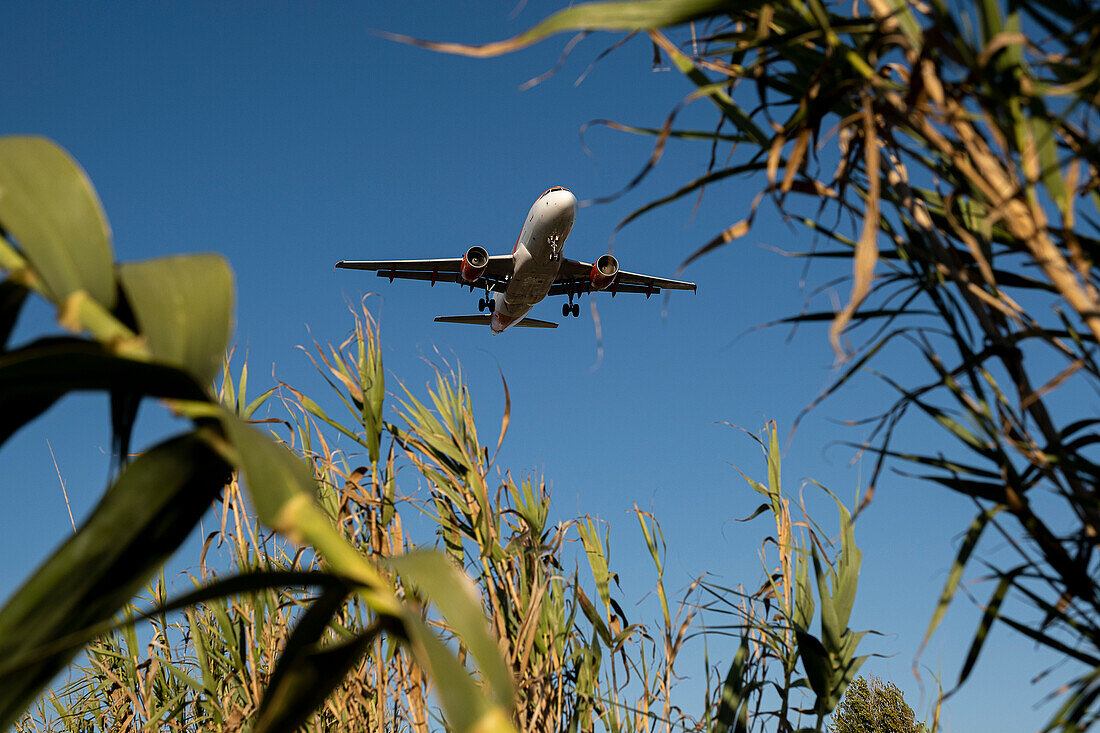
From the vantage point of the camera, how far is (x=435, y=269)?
29078 mm

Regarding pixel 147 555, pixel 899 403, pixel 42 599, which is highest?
pixel 899 403

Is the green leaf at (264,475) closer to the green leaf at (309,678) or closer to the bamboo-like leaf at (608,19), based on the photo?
the green leaf at (309,678)

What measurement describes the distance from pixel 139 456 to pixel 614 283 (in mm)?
29518

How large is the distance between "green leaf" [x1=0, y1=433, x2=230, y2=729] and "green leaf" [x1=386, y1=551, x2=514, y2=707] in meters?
0.28

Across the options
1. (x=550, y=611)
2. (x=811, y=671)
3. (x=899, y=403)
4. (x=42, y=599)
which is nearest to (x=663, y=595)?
(x=550, y=611)

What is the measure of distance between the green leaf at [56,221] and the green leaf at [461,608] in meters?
0.50

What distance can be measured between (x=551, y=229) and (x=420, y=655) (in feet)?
74.6

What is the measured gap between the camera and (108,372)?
37.2 inches

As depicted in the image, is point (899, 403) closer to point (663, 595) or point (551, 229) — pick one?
point (663, 595)

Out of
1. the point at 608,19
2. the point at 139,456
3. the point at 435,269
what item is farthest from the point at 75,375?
the point at 435,269

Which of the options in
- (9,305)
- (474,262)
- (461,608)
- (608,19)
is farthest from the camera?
(474,262)

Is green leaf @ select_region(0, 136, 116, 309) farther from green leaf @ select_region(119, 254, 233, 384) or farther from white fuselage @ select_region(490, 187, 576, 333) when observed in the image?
white fuselage @ select_region(490, 187, 576, 333)

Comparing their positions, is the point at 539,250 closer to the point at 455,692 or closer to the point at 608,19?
the point at 608,19

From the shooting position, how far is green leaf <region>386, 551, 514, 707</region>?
0.89 m
